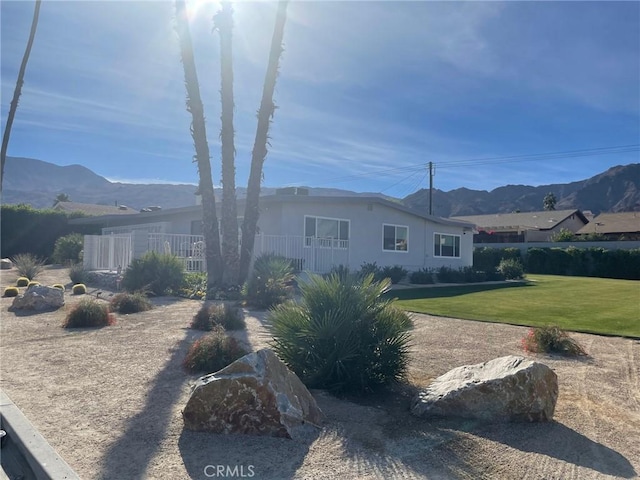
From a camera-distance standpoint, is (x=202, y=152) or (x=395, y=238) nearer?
(x=202, y=152)

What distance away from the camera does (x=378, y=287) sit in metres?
6.35

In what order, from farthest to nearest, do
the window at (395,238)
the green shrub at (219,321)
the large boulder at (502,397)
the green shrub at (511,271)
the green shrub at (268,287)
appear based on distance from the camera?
the green shrub at (511,271) < the window at (395,238) < the green shrub at (268,287) < the green shrub at (219,321) < the large boulder at (502,397)

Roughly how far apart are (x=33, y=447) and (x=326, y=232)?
17.3 m

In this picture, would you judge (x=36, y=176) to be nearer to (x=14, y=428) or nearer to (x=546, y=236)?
(x=546, y=236)

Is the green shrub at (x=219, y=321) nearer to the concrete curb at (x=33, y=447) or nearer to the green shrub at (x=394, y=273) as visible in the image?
the concrete curb at (x=33, y=447)

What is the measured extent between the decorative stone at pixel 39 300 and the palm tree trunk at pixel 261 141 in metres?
5.28

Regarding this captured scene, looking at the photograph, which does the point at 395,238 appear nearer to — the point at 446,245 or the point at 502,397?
the point at 446,245

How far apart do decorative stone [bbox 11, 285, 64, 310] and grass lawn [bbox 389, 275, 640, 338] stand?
8.18 metres

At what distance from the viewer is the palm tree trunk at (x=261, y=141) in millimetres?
15867

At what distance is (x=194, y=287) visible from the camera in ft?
51.7

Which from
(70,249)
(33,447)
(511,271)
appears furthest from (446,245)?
(33,447)

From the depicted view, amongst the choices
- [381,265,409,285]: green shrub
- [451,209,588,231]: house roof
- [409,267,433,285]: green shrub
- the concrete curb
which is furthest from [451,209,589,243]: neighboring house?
the concrete curb

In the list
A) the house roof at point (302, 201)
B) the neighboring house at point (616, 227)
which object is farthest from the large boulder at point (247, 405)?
the neighboring house at point (616, 227)

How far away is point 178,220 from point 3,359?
17495 mm
